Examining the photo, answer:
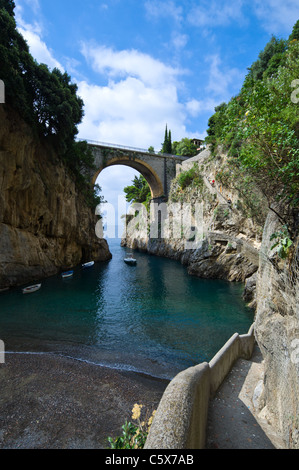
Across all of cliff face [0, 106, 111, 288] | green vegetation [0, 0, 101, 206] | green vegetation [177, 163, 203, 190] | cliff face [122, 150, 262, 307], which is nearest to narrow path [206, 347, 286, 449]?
cliff face [122, 150, 262, 307]

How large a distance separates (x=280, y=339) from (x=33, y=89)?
2246cm

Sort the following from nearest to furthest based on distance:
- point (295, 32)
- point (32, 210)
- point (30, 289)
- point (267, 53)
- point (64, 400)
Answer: point (64, 400) → point (30, 289) → point (32, 210) → point (295, 32) → point (267, 53)

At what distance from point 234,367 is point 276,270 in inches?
131

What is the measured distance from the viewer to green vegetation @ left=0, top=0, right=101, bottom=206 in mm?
14422

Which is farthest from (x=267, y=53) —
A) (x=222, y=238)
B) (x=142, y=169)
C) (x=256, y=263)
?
(x=256, y=263)

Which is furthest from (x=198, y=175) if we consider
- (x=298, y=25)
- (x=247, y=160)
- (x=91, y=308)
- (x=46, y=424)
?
(x=46, y=424)

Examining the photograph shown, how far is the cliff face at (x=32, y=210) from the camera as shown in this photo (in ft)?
53.6

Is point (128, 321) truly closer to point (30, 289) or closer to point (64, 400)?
point (64, 400)

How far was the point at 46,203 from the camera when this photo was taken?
21.2 meters

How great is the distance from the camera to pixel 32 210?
1966 centimetres

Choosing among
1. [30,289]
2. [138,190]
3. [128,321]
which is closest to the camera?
[128,321]

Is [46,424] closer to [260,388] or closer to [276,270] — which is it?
[260,388]

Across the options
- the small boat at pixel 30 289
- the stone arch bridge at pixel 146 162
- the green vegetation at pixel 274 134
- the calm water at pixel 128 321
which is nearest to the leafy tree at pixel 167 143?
the stone arch bridge at pixel 146 162

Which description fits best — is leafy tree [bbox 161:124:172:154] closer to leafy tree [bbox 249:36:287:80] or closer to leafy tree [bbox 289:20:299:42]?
leafy tree [bbox 249:36:287:80]
